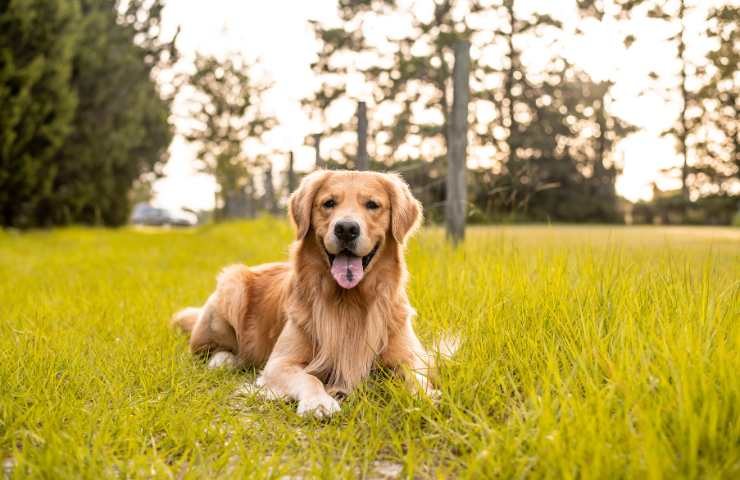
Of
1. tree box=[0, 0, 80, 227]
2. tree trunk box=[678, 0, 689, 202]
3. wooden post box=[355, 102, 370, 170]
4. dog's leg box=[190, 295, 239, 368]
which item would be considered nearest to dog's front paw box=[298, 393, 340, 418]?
dog's leg box=[190, 295, 239, 368]

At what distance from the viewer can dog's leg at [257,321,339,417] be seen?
2.78 meters

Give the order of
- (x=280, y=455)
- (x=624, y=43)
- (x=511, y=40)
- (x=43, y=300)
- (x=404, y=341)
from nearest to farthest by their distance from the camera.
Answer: (x=280, y=455) < (x=404, y=341) < (x=43, y=300) < (x=624, y=43) < (x=511, y=40)

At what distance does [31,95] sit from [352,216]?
16.5 meters

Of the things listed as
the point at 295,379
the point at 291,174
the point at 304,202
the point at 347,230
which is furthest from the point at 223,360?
the point at 291,174

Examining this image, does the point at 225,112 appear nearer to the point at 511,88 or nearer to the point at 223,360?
the point at 511,88

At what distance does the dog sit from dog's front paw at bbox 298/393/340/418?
13cm

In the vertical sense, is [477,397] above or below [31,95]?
below

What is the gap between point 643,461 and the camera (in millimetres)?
1754

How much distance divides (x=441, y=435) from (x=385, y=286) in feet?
3.85

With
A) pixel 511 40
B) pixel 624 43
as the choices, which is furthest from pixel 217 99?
pixel 624 43

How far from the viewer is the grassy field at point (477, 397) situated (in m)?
1.92

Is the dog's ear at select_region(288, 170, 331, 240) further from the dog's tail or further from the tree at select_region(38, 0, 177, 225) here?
the tree at select_region(38, 0, 177, 225)

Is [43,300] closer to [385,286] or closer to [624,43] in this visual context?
→ [385,286]

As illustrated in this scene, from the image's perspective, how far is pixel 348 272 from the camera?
3223 millimetres
